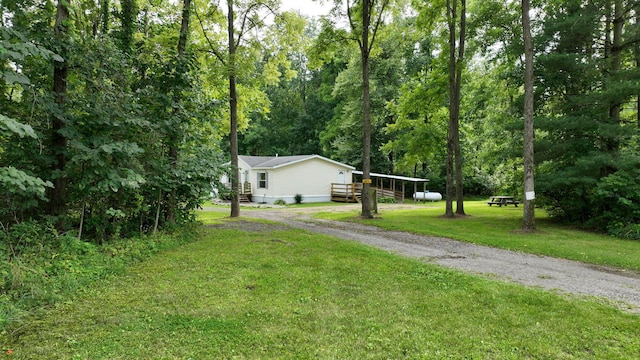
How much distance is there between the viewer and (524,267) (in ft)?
19.2

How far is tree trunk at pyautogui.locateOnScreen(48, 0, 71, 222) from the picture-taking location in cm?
514

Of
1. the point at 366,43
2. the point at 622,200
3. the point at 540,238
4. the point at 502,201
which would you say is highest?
the point at 366,43

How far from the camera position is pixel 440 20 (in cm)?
1337

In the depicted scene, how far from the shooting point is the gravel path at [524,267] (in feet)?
15.2

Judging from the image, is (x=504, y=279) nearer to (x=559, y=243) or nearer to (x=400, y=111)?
(x=559, y=243)

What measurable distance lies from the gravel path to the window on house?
600 inches

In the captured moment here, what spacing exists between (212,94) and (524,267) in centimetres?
1204

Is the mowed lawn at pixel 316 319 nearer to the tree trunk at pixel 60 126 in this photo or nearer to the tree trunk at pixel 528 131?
the tree trunk at pixel 60 126

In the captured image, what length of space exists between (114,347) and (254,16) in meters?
12.3

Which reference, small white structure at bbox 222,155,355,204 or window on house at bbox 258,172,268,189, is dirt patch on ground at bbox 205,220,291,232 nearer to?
small white structure at bbox 222,155,355,204

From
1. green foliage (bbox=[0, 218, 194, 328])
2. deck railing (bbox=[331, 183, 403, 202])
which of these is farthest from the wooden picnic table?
green foliage (bbox=[0, 218, 194, 328])

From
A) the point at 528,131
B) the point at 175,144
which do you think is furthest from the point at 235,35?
the point at 528,131

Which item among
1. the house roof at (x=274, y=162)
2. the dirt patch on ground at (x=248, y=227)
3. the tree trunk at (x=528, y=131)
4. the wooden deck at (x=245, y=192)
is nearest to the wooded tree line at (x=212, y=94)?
the tree trunk at (x=528, y=131)

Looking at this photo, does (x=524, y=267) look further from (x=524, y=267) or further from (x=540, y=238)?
(x=540, y=238)
